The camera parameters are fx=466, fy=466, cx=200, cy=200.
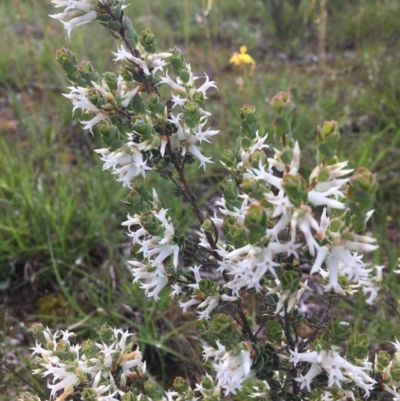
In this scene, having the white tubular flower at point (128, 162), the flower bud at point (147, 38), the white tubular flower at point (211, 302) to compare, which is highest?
the flower bud at point (147, 38)

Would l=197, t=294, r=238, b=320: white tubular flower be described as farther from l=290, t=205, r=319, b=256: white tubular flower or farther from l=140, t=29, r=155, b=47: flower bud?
l=140, t=29, r=155, b=47: flower bud

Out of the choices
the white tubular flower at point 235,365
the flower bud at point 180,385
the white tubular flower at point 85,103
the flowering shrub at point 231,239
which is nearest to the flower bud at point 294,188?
the flowering shrub at point 231,239

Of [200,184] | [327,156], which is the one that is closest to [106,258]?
[200,184]

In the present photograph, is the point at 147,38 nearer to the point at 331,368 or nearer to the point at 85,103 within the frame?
the point at 85,103

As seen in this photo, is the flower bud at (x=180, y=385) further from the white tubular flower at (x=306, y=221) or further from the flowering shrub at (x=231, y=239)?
the white tubular flower at (x=306, y=221)

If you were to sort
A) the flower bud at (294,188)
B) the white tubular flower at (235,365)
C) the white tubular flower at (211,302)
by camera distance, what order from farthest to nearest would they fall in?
the white tubular flower at (211,302) → the white tubular flower at (235,365) → the flower bud at (294,188)

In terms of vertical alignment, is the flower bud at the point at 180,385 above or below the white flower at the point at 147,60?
below

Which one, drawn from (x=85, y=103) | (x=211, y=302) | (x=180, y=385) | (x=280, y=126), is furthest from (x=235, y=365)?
(x=85, y=103)

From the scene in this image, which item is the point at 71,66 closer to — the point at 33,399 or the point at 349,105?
the point at 33,399

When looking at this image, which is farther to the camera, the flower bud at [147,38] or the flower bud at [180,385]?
the flower bud at [180,385]
